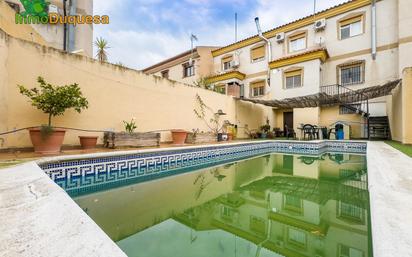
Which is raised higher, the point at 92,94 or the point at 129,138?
the point at 92,94

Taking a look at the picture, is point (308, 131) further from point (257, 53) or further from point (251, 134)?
point (257, 53)

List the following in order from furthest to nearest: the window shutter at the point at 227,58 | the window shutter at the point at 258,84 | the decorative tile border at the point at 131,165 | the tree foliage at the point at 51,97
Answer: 1. the window shutter at the point at 227,58
2. the window shutter at the point at 258,84
3. the tree foliage at the point at 51,97
4. the decorative tile border at the point at 131,165

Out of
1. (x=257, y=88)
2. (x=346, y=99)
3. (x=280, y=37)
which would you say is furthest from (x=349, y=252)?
(x=280, y=37)

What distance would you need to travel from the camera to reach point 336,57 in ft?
42.1

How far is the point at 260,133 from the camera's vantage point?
45.6ft

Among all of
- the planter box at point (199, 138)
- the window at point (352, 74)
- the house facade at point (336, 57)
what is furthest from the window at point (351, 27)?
the planter box at point (199, 138)

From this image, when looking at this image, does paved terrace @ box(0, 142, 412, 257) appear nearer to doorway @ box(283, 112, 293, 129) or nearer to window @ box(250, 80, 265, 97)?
Result: doorway @ box(283, 112, 293, 129)

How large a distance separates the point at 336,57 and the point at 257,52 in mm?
5637

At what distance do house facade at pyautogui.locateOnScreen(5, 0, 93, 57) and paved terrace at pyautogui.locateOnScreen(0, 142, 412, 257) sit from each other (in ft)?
34.5

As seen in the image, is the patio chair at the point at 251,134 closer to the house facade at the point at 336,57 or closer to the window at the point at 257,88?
the house facade at the point at 336,57

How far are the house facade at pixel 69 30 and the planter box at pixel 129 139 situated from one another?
653 cm

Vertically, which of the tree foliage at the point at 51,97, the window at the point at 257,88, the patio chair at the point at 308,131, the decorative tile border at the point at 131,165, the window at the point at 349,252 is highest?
the window at the point at 257,88

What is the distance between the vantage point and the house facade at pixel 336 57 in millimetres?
11172

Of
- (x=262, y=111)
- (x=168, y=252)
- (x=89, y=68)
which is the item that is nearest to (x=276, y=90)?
(x=262, y=111)
